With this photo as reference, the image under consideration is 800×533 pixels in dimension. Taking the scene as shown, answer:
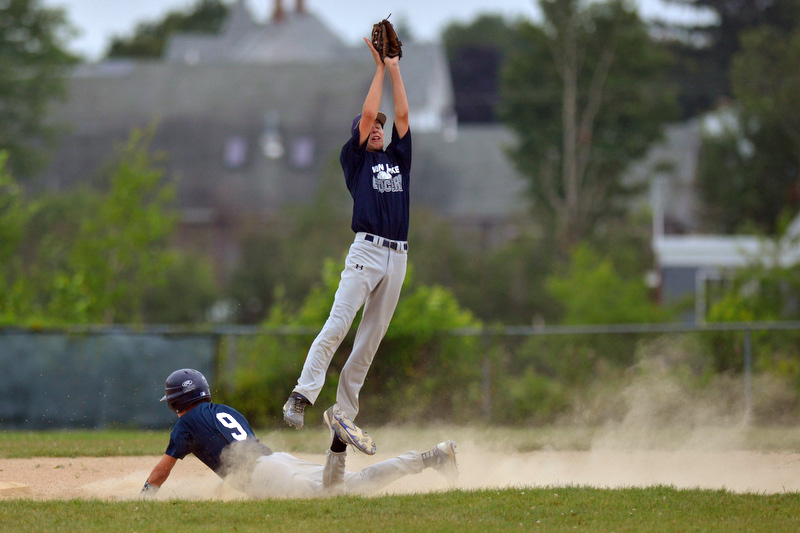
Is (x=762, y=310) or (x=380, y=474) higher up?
(x=380, y=474)

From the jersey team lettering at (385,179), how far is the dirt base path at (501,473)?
7.87ft

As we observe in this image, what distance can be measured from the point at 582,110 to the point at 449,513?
29.5 m

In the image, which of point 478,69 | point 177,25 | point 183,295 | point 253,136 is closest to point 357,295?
point 183,295

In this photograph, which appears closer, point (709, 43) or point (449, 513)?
point (449, 513)

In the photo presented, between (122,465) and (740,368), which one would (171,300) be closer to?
(740,368)

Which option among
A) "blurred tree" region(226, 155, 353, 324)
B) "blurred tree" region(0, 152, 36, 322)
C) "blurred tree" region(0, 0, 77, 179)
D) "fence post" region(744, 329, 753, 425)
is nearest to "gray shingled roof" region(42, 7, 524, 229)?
"blurred tree" region(0, 0, 77, 179)

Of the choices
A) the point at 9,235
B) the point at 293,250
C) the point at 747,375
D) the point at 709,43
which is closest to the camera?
the point at 747,375

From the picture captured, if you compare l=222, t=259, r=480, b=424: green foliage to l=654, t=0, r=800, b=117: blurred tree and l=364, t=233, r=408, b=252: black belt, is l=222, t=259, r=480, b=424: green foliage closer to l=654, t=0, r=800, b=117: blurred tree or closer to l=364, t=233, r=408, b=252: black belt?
l=364, t=233, r=408, b=252: black belt

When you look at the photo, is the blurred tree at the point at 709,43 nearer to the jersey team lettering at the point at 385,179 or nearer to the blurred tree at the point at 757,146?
the blurred tree at the point at 757,146

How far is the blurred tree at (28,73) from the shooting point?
41.2 meters

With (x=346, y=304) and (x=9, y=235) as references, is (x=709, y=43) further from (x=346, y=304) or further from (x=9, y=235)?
(x=346, y=304)

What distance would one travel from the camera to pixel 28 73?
4150 centimetres

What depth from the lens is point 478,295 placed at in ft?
106

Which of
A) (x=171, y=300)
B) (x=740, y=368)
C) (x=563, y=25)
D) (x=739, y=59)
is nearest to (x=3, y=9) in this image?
(x=171, y=300)
